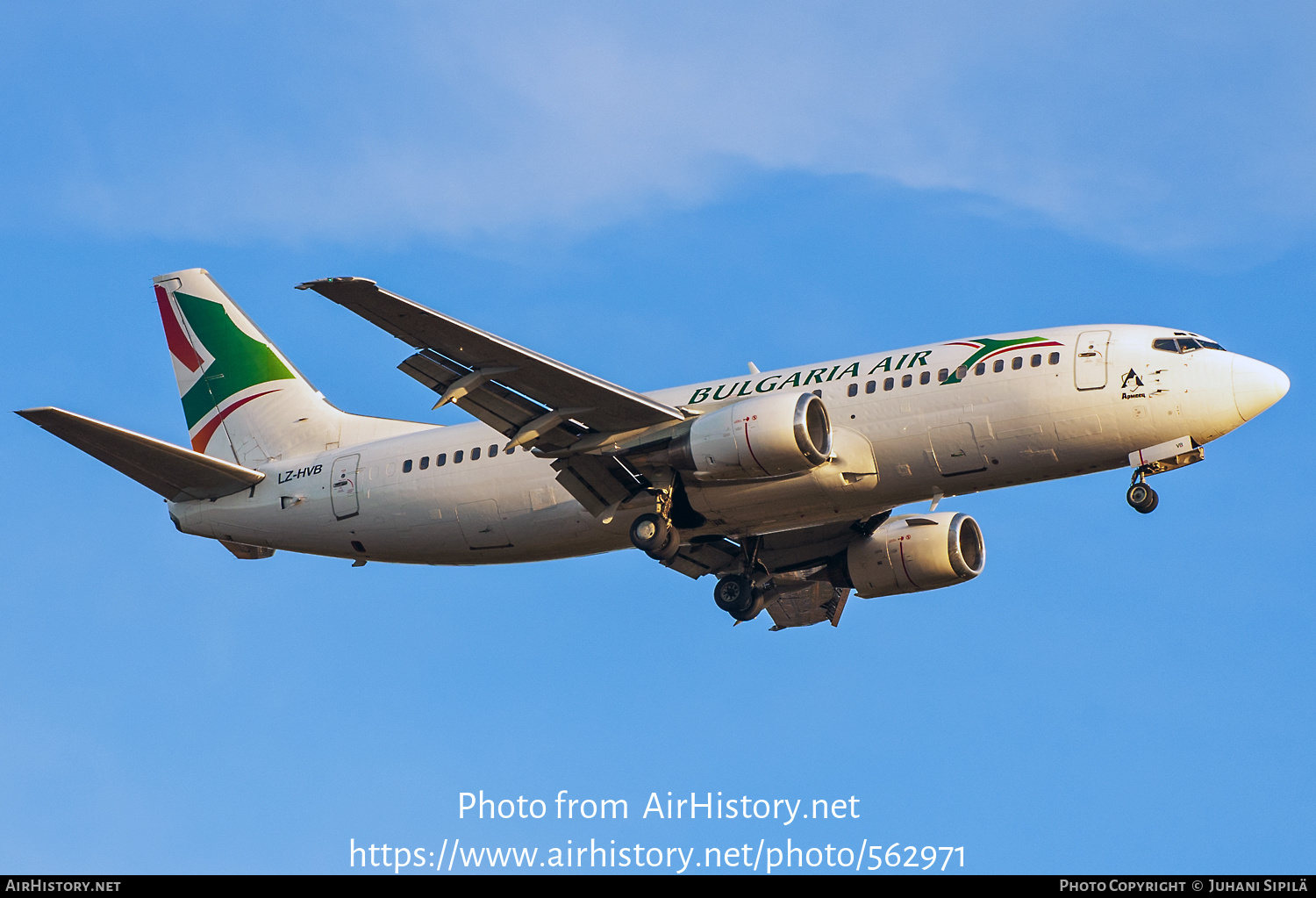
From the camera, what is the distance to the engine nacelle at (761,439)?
1212 inches

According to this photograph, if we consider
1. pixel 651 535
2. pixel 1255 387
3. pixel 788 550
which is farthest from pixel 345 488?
pixel 1255 387

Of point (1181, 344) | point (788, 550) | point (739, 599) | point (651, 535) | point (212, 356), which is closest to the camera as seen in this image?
point (1181, 344)

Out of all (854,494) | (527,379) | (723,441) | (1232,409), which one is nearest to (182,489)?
(527,379)

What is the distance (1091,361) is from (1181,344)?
184 cm

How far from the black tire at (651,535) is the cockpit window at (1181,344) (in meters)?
10.9

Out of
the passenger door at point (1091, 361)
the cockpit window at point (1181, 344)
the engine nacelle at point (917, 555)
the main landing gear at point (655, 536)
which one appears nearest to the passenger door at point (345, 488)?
the main landing gear at point (655, 536)

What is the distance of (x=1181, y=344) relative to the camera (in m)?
30.9

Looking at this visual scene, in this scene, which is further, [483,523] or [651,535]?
[483,523]

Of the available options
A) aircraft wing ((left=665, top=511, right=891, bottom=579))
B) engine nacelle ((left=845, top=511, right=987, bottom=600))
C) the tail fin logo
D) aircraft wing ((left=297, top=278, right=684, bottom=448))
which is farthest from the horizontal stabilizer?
engine nacelle ((left=845, top=511, right=987, bottom=600))

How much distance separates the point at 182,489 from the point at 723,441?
14588mm

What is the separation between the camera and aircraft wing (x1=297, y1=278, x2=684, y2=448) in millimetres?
29641

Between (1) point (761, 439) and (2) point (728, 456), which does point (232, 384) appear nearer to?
(2) point (728, 456)

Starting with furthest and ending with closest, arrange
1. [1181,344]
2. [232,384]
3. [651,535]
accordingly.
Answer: [232,384] < [651,535] < [1181,344]

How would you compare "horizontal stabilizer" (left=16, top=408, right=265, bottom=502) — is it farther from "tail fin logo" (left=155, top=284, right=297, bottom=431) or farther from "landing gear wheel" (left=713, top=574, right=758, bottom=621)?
"landing gear wheel" (left=713, top=574, right=758, bottom=621)
